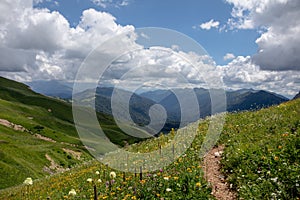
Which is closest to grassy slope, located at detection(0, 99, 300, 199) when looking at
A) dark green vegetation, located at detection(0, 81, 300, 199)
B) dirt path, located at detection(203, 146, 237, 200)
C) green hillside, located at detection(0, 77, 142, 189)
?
dark green vegetation, located at detection(0, 81, 300, 199)

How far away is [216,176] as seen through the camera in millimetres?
10008

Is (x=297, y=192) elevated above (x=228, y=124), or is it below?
below

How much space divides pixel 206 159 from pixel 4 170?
65141mm

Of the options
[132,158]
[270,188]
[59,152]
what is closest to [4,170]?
[59,152]

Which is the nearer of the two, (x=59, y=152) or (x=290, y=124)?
(x=290, y=124)

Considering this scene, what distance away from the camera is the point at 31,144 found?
11156 centimetres

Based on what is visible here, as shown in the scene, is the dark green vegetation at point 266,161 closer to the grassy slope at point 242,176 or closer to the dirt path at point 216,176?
the grassy slope at point 242,176

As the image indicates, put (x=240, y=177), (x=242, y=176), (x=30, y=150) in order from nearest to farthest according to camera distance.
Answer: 1. (x=242, y=176)
2. (x=240, y=177)
3. (x=30, y=150)

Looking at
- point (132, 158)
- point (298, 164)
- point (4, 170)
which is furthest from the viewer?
point (4, 170)

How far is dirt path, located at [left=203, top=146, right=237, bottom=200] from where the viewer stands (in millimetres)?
8298

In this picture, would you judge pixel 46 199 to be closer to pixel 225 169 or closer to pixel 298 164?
pixel 225 169

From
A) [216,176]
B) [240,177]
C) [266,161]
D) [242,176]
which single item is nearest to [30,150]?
[216,176]

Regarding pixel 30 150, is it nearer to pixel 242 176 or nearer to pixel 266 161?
pixel 242 176

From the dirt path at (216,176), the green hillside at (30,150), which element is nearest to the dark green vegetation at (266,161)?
the dirt path at (216,176)
